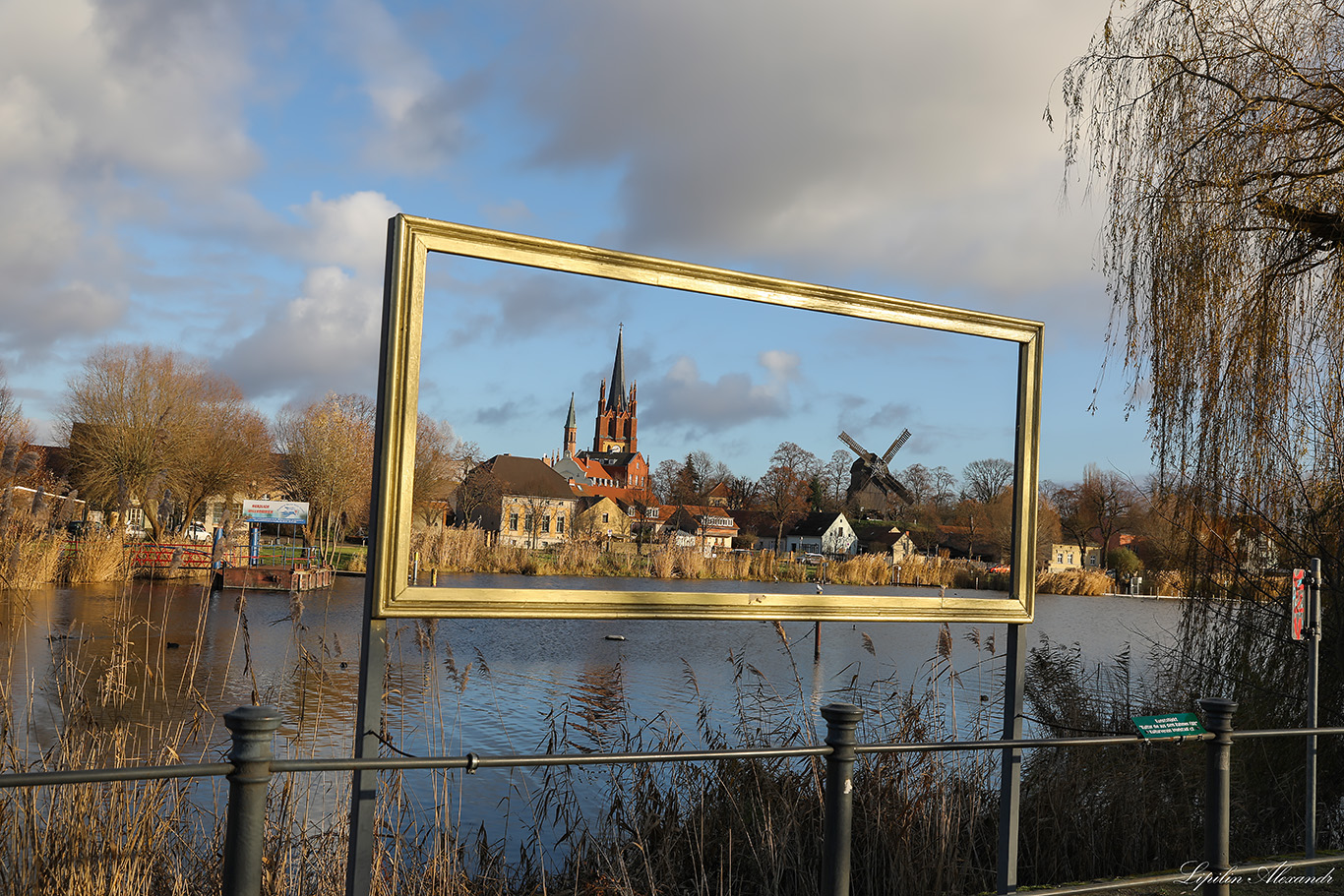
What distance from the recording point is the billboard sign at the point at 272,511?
31.0m

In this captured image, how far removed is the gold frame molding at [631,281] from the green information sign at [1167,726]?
1.65 ft

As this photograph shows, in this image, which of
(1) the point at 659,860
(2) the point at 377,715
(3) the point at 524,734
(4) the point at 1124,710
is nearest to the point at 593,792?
(3) the point at 524,734

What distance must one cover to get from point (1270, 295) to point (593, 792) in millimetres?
5616

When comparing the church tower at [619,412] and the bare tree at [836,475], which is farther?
the bare tree at [836,475]

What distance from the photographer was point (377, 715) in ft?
8.14

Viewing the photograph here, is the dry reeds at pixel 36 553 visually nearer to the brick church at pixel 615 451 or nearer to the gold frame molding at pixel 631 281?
the brick church at pixel 615 451

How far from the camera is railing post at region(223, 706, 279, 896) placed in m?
1.95

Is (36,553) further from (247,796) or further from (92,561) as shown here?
(247,796)

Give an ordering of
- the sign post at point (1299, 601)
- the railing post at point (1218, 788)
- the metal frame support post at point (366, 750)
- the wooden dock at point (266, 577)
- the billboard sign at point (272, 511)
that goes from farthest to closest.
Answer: the billboard sign at point (272, 511) < the wooden dock at point (266, 577) < the sign post at point (1299, 601) < the railing post at point (1218, 788) < the metal frame support post at point (366, 750)

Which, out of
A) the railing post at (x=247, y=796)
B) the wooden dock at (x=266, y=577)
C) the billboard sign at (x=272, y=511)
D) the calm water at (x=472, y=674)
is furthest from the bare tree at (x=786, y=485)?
the billboard sign at (x=272, y=511)

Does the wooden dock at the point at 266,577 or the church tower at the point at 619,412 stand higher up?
the church tower at the point at 619,412

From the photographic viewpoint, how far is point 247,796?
1954 millimetres

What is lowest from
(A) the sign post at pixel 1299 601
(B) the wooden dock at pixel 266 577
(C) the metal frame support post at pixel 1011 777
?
(B) the wooden dock at pixel 266 577

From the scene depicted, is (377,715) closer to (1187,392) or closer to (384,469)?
(384,469)
